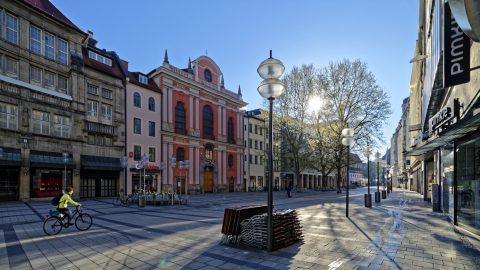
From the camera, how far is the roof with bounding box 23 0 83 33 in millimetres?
24848

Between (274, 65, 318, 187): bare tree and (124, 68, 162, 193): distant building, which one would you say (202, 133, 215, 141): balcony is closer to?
(124, 68, 162, 193): distant building

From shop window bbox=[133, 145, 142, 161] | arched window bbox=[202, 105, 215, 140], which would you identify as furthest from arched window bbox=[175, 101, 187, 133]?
shop window bbox=[133, 145, 142, 161]

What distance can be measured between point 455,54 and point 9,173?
2950cm

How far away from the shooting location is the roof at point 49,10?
81.5 ft

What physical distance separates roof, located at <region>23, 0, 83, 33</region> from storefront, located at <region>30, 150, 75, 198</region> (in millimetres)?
12576

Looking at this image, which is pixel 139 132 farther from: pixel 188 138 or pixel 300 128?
pixel 300 128

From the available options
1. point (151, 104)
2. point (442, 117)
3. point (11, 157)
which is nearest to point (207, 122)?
point (151, 104)

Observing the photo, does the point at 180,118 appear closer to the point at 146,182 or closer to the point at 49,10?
the point at 146,182

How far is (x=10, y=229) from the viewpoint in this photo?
1015cm

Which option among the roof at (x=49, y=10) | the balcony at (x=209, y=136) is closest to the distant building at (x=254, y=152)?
the balcony at (x=209, y=136)

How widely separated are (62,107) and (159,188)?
14039mm

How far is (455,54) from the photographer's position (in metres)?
8.09

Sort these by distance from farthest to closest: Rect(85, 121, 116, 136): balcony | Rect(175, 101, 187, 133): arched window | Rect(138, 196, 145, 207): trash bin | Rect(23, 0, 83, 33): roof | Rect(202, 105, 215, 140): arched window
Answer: Rect(202, 105, 215, 140): arched window < Rect(175, 101, 187, 133): arched window < Rect(85, 121, 116, 136): balcony < Rect(23, 0, 83, 33): roof < Rect(138, 196, 145, 207): trash bin

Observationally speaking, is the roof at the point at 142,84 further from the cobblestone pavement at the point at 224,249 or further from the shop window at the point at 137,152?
the cobblestone pavement at the point at 224,249
